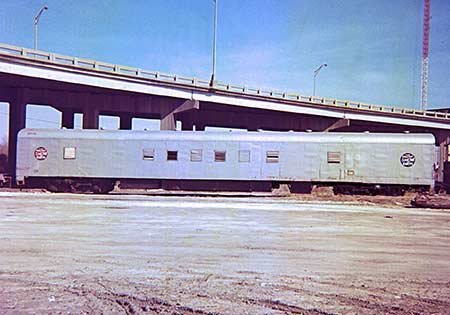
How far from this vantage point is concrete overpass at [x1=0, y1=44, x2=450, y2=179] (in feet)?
117

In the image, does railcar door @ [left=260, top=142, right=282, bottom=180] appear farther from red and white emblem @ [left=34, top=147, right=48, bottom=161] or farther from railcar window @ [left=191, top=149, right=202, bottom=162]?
red and white emblem @ [left=34, top=147, right=48, bottom=161]

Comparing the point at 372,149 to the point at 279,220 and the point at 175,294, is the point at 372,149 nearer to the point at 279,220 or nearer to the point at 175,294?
the point at 279,220

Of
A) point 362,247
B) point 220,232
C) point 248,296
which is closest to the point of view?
point 248,296

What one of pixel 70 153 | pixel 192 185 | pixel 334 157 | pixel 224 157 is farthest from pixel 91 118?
pixel 334 157

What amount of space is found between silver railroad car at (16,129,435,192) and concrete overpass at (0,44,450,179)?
347 inches

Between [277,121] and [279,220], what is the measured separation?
38228mm

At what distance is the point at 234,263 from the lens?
8.25m

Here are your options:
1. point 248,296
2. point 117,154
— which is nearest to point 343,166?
point 117,154

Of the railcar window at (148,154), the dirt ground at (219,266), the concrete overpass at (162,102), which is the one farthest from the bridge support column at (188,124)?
the dirt ground at (219,266)

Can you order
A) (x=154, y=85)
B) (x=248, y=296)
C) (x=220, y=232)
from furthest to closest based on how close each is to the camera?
1. (x=154, y=85)
2. (x=220, y=232)
3. (x=248, y=296)

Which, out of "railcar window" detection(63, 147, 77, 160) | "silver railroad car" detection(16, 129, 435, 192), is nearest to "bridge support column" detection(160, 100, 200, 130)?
"silver railroad car" detection(16, 129, 435, 192)

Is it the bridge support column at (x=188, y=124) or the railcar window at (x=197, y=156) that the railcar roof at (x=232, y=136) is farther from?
the bridge support column at (x=188, y=124)

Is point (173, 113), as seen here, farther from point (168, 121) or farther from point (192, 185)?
point (192, 185)

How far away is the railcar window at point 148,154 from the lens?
28.1 meters
